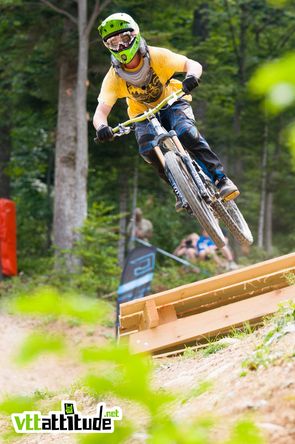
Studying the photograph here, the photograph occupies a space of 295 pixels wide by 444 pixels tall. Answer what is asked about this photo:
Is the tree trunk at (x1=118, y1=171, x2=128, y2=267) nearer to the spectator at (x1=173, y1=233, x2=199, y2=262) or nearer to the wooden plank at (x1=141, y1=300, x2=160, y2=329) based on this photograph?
the spectator at (x1=173, y1=233, x2=199, y2=262)

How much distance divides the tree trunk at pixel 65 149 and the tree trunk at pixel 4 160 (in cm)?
Answer: 371

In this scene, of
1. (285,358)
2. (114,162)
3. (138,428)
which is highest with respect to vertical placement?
(114,162)

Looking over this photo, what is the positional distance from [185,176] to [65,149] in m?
10.1

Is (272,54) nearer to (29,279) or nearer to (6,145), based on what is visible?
(6,145)

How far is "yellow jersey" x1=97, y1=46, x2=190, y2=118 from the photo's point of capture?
25.4ft

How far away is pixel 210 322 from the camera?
716 cm

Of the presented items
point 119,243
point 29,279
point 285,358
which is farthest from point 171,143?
point 119,243

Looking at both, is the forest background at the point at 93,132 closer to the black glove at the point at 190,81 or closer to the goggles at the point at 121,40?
the black glove at the point at 190,81

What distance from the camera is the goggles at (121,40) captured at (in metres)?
7.32

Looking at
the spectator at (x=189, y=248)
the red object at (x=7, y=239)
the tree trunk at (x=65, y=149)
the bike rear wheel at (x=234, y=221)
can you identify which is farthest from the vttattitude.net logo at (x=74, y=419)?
the red object at (x=7, y=239)

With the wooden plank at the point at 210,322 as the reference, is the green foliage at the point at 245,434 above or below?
below

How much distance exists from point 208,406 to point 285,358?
48cm

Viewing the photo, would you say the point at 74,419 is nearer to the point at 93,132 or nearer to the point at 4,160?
the point at 93,132

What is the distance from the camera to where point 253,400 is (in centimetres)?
361
